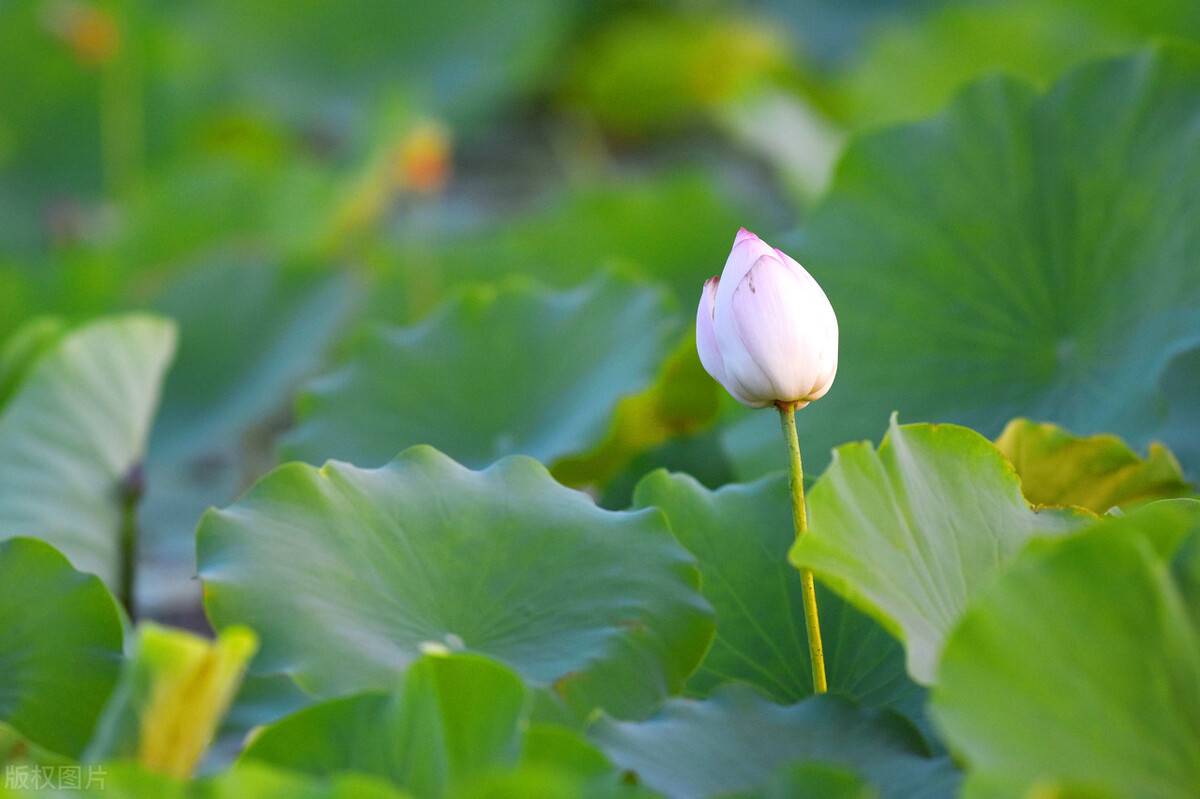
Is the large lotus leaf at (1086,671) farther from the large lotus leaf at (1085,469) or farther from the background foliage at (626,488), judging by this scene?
the large lotus leaf at (1085,469)

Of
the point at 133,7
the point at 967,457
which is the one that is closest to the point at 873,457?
the point at 967,457

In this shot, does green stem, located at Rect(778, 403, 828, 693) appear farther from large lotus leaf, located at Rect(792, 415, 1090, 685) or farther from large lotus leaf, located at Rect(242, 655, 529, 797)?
large lotus leaf, located at Rect(242, 655, 529, 797)

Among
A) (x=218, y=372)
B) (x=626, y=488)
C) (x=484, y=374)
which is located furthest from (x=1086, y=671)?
(x=218, y=372)

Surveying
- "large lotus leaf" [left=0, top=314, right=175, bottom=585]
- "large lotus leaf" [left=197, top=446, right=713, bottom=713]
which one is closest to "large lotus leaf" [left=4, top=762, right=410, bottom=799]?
"large lotus leaf" [left=197, top=446, right=713, bottom=713]

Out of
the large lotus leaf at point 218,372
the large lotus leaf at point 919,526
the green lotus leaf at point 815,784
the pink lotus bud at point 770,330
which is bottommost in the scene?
the large lotus leaf at point 218,372

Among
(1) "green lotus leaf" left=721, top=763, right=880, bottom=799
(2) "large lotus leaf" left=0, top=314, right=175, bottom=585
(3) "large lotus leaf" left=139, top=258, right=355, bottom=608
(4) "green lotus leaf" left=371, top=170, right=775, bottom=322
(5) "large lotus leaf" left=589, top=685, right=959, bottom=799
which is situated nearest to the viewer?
(1) "green lotus leaf" left=721, top=763, right=880, bottom=799

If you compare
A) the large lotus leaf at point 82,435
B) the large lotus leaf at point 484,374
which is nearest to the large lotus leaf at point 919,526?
the large lotus leaf at point 484,374

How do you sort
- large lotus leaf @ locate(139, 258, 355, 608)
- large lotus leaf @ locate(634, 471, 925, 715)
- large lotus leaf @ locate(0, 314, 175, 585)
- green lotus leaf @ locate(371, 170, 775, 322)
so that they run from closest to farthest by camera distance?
large lotus leaf @ locate(634, 471, 925, 715)
large lotus leaf @ locate(0, 314, 175, 585)
large lotus leaf @ locate(139, 258, 355, 608)
green lotus leaf @ locate(371, 170, 775, 322)
